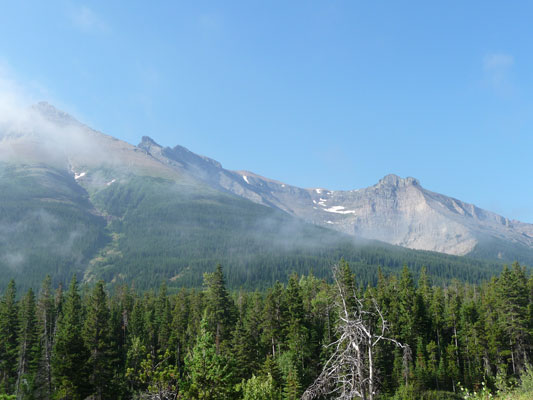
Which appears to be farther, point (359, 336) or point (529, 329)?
point (529, 329)

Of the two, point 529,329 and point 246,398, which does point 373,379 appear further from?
point 529,329

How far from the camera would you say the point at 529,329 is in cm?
6431

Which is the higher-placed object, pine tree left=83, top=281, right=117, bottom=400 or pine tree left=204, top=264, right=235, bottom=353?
pine tree left=204, top=264, right=235, bottom=353

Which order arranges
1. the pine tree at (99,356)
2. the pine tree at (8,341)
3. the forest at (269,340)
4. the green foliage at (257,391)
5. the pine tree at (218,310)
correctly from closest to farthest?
the green foliage at (257,391) → the pine tree at (99,356) → the forest at (269,340) → the pine tree at (218,310) → the pine tree at (8,341)

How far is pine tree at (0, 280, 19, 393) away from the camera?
65.1 metres

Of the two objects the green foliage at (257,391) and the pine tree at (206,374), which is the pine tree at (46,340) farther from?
the pine tree at (206,374)

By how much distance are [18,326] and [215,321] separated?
36.8m

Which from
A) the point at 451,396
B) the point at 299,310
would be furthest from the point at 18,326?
the point at 451,396

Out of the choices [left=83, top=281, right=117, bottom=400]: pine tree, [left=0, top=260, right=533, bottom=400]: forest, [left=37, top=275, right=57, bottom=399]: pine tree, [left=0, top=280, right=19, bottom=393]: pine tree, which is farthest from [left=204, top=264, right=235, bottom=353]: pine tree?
[left=0, top=280, right=19, bottom=393]: pine tree

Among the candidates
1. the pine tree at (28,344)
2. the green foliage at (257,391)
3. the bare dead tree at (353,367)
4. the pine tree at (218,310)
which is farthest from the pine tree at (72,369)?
the bare dead tree at (353,367)

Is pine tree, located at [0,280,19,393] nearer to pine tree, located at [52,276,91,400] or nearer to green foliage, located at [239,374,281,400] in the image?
pine tree, located at [52,276,91,400]

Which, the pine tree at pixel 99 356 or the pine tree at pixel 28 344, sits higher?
the pine tree at pixel 99 356

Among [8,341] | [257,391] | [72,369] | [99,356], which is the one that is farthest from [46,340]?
[257,391]

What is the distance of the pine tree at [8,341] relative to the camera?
65062mm
